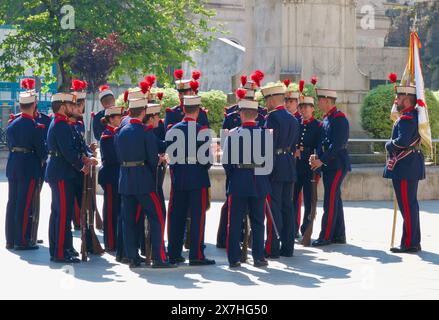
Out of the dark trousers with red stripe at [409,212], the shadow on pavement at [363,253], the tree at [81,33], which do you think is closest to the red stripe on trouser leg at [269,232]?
the shadow on pavement at [363,253]

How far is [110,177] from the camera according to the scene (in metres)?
12.6

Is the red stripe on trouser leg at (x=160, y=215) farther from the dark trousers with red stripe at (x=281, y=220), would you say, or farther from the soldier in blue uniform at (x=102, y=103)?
the soldier in blue uniform at (x=102, y=103)

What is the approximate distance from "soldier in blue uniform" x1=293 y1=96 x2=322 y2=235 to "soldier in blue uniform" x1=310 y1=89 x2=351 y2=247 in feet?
0.61

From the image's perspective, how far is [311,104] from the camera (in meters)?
13.4

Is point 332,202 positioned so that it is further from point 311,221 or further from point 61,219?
point 61,219

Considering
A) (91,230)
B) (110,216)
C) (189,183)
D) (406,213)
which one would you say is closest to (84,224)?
(91,230)

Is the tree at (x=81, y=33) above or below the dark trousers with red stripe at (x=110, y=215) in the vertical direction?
above

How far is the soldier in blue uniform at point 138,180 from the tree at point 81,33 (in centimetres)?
1636

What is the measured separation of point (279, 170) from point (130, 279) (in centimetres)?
237

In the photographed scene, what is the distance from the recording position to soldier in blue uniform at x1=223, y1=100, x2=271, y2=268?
11.2 m

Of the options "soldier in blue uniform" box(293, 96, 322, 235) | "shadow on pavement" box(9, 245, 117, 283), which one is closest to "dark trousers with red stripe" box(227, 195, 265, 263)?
"shadow on pavement" box(9, 245, 117, 283)

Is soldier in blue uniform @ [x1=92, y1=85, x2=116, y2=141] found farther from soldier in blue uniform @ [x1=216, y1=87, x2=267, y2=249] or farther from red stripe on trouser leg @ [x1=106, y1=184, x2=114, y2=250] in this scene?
soldier in blue uniform @ [x1=216, y1=87, x2=267, y2=249]

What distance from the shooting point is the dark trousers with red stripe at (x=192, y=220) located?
37.7 feet

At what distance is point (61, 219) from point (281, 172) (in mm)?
2461
